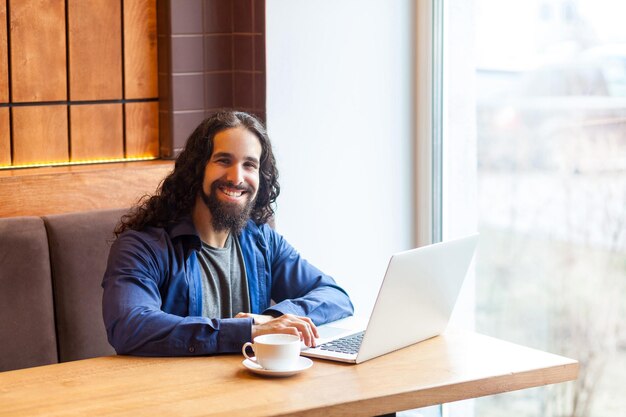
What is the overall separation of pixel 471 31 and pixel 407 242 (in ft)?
2.78

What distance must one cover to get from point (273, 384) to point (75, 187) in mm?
1383

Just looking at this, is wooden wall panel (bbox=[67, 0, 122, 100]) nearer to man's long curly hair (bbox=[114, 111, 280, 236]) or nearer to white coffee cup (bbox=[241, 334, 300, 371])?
man's long curly hair (bbox=[114, 111, 280, 236])

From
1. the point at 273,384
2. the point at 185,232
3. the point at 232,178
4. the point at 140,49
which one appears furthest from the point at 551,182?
the point at 273,384

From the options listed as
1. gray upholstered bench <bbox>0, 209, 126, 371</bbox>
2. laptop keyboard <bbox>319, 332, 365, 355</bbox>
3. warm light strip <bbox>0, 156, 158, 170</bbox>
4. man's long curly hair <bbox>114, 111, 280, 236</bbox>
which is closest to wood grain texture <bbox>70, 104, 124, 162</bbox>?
warm light strip <bbox>0, 156, 158, 170</bbox>

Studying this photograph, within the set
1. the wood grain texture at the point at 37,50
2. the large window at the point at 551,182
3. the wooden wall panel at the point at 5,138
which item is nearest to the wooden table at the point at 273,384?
the large window at the point at 551,182

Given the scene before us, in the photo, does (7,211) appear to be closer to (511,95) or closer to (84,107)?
(84,107)

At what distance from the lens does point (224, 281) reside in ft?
9.07

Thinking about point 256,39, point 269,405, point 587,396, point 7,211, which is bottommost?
point 587,396

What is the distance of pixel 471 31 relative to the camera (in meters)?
3.67

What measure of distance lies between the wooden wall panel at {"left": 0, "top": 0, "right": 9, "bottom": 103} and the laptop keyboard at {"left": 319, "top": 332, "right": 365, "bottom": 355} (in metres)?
1.50

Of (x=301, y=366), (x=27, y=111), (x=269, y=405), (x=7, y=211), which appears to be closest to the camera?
(x=269, y=405)

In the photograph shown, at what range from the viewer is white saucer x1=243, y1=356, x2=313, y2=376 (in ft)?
7.02

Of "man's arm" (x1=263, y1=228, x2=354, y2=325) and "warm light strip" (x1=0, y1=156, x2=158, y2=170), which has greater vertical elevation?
"warm light strip" (x1=0, y1=156, x2=158, y2=170)

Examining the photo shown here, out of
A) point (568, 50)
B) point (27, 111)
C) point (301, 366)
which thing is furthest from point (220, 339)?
point (568, 50)
